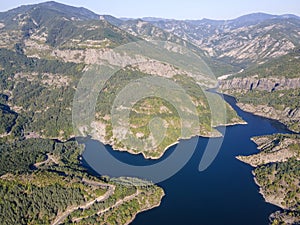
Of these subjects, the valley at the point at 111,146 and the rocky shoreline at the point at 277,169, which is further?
the rocky shoreline at the point at 277,169

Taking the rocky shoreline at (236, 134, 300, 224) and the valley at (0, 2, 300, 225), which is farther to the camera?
the rocky shoreline at (236, 134, 300, 224)

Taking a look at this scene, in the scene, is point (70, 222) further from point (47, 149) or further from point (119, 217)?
point (47, 149)

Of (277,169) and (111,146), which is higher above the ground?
(277,169)

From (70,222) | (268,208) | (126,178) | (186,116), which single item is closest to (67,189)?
(70,222)

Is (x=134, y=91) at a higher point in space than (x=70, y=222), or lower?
higher

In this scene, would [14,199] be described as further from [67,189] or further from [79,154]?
[79,154]

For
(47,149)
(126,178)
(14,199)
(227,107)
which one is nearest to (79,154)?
(47,149)

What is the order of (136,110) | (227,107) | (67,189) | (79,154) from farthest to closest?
(227,107) → (136,110) → (79,154) → (67,189)

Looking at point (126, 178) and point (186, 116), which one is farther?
point (186, 116)

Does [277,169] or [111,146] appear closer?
[277,169]

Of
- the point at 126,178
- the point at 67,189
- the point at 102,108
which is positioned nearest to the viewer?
the point at 67,189
